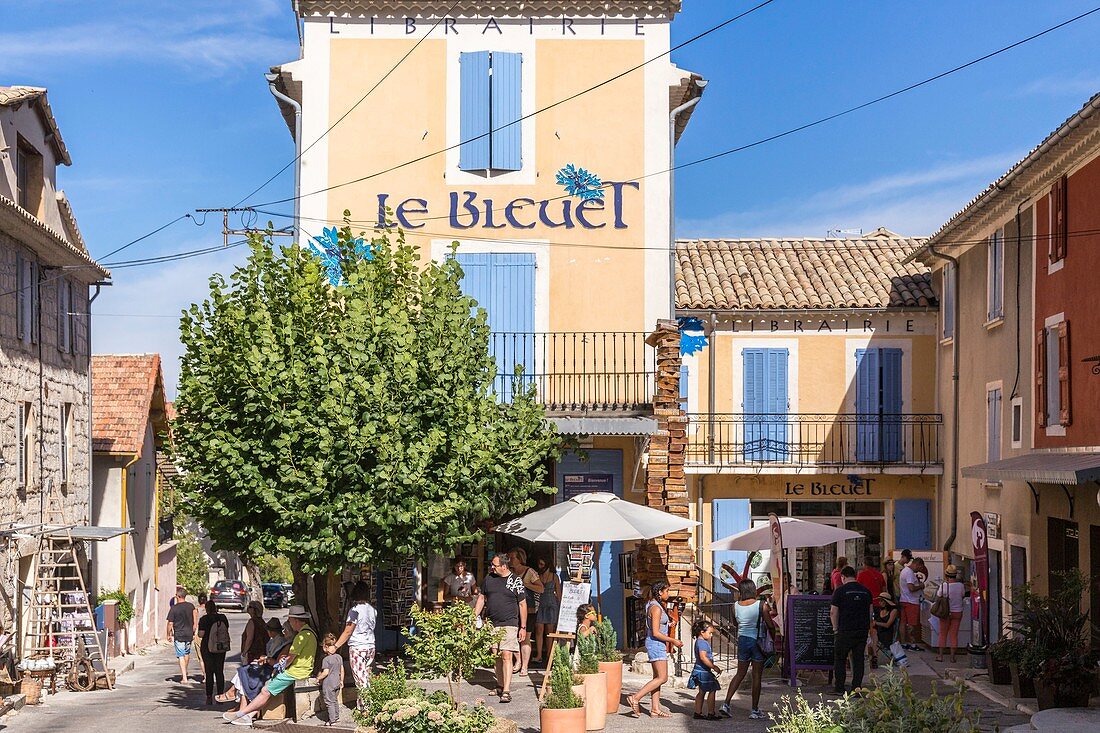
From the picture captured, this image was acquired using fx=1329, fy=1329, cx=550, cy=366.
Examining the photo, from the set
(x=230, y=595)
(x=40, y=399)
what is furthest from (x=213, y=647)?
(x=230, y=595)

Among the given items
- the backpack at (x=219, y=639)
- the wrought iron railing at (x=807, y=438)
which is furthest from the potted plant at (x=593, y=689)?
the wrought iron railing at (x=807, y=438)

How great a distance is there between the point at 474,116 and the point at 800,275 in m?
9.55

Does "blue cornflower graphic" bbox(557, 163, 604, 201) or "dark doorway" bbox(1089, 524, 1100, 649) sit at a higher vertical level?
"blue cornflower graphic" bbox(557, 163, 604, 201)

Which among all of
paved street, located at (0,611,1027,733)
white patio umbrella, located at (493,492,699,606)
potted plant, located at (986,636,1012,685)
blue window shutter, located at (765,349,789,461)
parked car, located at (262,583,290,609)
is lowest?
parked car, located at (262,583,290,609)

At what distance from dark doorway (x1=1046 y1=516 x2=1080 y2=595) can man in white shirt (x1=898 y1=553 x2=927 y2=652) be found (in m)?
2.90

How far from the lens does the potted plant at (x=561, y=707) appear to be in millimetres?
12000

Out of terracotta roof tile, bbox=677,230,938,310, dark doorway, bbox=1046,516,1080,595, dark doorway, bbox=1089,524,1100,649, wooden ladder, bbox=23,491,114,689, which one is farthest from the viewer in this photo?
terracotta roof tile, bbox=677,230,938,310

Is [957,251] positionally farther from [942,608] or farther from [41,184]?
[41,184]

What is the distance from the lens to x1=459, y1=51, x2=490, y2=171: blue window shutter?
1998cm

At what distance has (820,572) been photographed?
86.9 ft

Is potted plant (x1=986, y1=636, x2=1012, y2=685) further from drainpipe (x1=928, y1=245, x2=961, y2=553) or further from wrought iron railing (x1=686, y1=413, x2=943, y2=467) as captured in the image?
wrought iron railing (x1=686, y1=413, x2=943, y2=467)

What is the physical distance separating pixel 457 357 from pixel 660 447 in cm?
289

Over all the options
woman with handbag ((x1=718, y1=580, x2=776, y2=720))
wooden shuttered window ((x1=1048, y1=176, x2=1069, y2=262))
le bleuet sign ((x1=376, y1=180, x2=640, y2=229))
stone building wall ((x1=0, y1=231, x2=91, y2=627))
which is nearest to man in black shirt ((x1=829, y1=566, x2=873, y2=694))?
woman with handbag ((x1=718, y1=580, x2=776, y2=720))

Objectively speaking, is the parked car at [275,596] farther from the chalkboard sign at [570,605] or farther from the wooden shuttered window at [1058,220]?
the wooden shuttered window at [1058,220]
